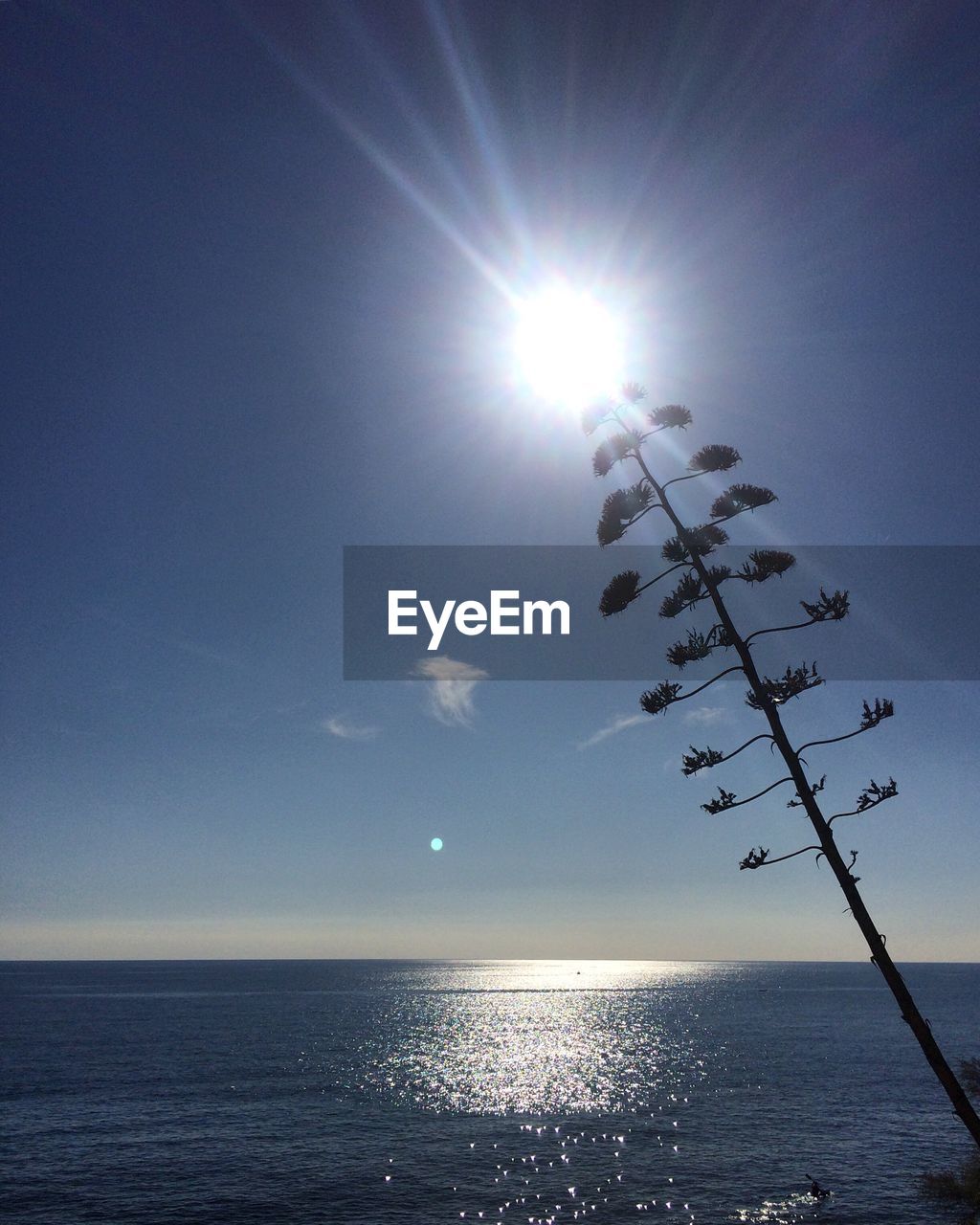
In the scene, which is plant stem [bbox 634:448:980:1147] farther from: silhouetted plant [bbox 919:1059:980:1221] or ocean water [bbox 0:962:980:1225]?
ocean water [bbox 0:962:980:1225]

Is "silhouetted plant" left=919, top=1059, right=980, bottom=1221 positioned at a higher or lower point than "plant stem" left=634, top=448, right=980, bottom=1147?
lower

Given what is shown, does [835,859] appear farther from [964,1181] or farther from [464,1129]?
[464,1129]

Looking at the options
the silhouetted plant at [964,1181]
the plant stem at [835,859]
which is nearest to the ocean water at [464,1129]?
the silhouetted plant at [964,1181]

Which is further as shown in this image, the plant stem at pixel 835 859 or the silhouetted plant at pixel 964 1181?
the silhouetted plant at pixel 964 1181

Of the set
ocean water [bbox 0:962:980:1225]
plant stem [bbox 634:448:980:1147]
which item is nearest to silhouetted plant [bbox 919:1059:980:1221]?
ocean water [bbox 0:962:980:1225]

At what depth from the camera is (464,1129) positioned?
68875 mm

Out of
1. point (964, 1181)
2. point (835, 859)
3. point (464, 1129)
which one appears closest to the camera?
point (835, 859)

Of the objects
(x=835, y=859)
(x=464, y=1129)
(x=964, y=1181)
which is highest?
(x=835, y=859)

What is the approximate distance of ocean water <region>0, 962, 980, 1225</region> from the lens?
158 feet

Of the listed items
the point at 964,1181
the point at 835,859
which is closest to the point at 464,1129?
the point at 964,1181

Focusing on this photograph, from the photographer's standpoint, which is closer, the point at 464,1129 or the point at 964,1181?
the point at 964,1181

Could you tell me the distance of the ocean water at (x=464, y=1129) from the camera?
158 ft

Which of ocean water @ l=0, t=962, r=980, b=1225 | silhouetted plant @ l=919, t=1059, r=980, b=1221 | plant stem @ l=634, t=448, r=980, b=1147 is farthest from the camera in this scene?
ocean water @ l=0, t=962, r=980, b=1225

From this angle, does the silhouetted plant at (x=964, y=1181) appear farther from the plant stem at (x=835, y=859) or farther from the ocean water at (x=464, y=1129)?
the plant stem at (x=835, y=859)
